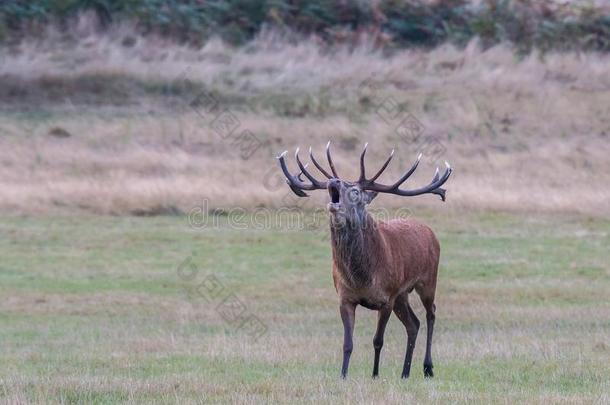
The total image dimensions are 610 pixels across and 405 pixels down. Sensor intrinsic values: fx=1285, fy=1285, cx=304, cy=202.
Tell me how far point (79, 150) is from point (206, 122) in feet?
13.0

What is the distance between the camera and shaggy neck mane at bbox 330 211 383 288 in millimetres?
11336

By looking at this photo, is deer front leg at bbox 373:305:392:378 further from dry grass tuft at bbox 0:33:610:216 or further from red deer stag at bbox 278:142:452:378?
dry grass tuft at bbox 0:33:610:216

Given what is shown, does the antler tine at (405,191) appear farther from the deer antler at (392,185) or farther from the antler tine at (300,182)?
the antler tine at (300,182)

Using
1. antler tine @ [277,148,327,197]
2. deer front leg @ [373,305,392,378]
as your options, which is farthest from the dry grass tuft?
deer front leg @ [373,305,392,378]

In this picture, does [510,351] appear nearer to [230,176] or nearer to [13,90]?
[230,176]

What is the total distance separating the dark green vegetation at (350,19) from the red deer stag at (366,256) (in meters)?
30.0

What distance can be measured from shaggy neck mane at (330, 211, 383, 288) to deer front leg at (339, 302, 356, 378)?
0.22m

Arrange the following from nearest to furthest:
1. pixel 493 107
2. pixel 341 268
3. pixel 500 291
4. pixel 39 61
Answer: pixel 341 268 < pixel 500 291 < pixel 493 107 < pixel 39 61

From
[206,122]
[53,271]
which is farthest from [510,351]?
[206,122]

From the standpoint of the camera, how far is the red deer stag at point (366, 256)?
443 inches

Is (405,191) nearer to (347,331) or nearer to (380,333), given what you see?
(380,333)

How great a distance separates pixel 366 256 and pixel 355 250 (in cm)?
16

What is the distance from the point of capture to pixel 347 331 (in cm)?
1145

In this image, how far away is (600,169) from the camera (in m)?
29.8
